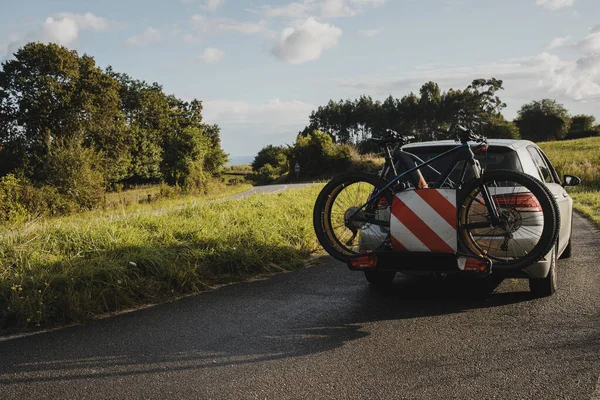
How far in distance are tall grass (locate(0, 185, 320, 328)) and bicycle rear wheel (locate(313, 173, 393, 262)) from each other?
1.81m

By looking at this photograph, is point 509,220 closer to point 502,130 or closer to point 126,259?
point 126,259

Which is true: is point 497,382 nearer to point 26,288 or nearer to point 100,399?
point 100,399

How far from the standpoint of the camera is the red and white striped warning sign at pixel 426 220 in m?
4.48

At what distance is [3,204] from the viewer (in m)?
23.8

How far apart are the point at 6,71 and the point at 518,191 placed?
4337 centimetres

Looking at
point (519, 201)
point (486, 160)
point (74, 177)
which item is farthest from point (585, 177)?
point (74, 177)

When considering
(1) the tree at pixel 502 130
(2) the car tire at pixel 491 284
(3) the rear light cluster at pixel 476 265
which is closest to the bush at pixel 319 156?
(1) the tree at pixel 502 130

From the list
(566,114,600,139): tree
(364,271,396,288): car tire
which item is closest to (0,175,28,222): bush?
(364,271,396,288): car tire

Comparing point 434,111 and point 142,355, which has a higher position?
point 434,111

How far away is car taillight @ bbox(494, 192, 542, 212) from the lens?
4699mm

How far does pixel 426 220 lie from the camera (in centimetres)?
452

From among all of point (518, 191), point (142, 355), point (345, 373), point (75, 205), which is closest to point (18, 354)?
point (142, 355)

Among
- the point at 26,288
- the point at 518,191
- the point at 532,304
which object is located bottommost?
the point at 532,304

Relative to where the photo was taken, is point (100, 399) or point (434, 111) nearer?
point (100, 399)
